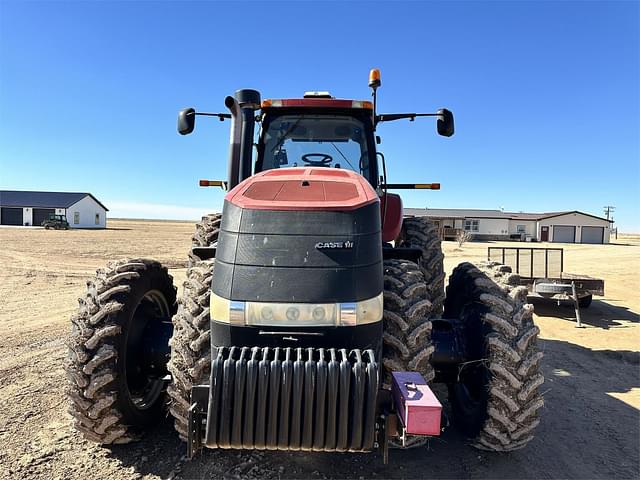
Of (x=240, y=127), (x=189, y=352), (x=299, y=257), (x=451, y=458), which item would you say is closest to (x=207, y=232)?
(x=240, y=127)

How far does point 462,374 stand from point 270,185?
2.26 metres

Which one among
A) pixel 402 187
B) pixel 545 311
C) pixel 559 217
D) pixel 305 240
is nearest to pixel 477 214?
pixel 559 217

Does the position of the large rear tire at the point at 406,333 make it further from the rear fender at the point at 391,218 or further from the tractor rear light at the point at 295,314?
the rear fender at the point at 391,218

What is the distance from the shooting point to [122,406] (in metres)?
3.18

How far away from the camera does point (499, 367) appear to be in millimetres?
3031

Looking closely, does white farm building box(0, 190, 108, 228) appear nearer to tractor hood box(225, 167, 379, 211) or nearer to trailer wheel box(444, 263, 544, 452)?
tractor hood box(225, 167, 379, 211)

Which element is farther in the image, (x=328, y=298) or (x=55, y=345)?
(x=55, y=345)

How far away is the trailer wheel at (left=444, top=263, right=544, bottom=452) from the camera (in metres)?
3.03

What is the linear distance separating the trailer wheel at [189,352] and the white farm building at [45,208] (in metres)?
54.4

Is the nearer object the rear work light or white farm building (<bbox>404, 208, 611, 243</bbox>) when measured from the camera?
the rear work light

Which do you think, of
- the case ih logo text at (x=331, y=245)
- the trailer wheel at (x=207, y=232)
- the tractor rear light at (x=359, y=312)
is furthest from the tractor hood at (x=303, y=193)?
the trailer wheel at (x=207, y=232)

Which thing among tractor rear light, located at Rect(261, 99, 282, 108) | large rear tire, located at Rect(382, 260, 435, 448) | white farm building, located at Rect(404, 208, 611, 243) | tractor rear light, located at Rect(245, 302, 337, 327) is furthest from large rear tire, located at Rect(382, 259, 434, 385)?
white farm building, located at Rect(404, 208, 611, 243)

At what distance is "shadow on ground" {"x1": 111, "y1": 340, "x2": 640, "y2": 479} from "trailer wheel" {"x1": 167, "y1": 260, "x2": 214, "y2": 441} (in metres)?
0.63

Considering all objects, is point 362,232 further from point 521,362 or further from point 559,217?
point 559,217
